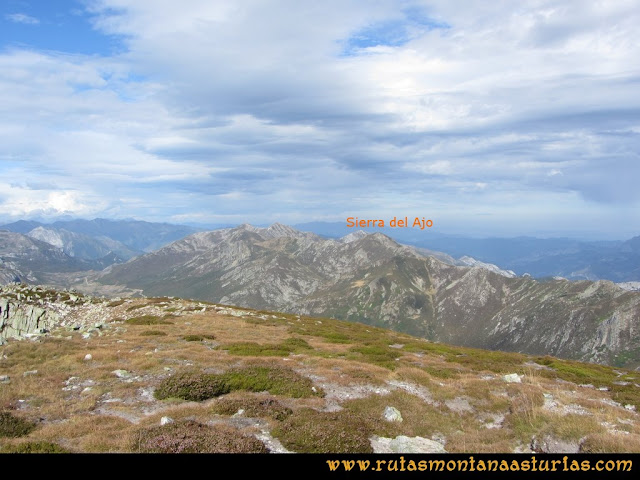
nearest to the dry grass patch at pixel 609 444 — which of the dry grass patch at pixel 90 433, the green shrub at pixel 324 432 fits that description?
the green shrub at pixel 324 432

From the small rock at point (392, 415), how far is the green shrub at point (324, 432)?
156 centimetres

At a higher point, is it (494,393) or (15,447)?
(15,447)

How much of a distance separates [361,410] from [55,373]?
18001mm

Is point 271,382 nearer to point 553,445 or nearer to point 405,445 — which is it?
point 405,445

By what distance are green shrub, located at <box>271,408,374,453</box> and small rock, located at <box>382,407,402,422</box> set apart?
5.13 ft

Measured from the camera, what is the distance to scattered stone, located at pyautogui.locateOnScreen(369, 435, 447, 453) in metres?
14.1

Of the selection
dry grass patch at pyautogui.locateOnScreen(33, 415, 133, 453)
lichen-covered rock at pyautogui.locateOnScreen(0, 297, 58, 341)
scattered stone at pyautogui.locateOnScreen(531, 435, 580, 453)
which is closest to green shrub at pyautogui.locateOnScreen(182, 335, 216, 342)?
dry grass patch at pyautogui.locateOnScreen(33, 415, 133, 453)

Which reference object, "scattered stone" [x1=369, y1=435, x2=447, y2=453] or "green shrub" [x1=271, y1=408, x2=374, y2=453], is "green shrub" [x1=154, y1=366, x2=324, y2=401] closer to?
"green shrub" [x1=271, y1=408, x2=374, y2=453]

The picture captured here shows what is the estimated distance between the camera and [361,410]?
18531mm

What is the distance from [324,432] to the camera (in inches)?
563

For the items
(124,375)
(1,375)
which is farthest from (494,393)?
(1,375)

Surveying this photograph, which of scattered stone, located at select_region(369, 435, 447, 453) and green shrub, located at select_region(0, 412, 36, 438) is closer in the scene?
green shrub, located at select_region(0, 412, 36, 438)
